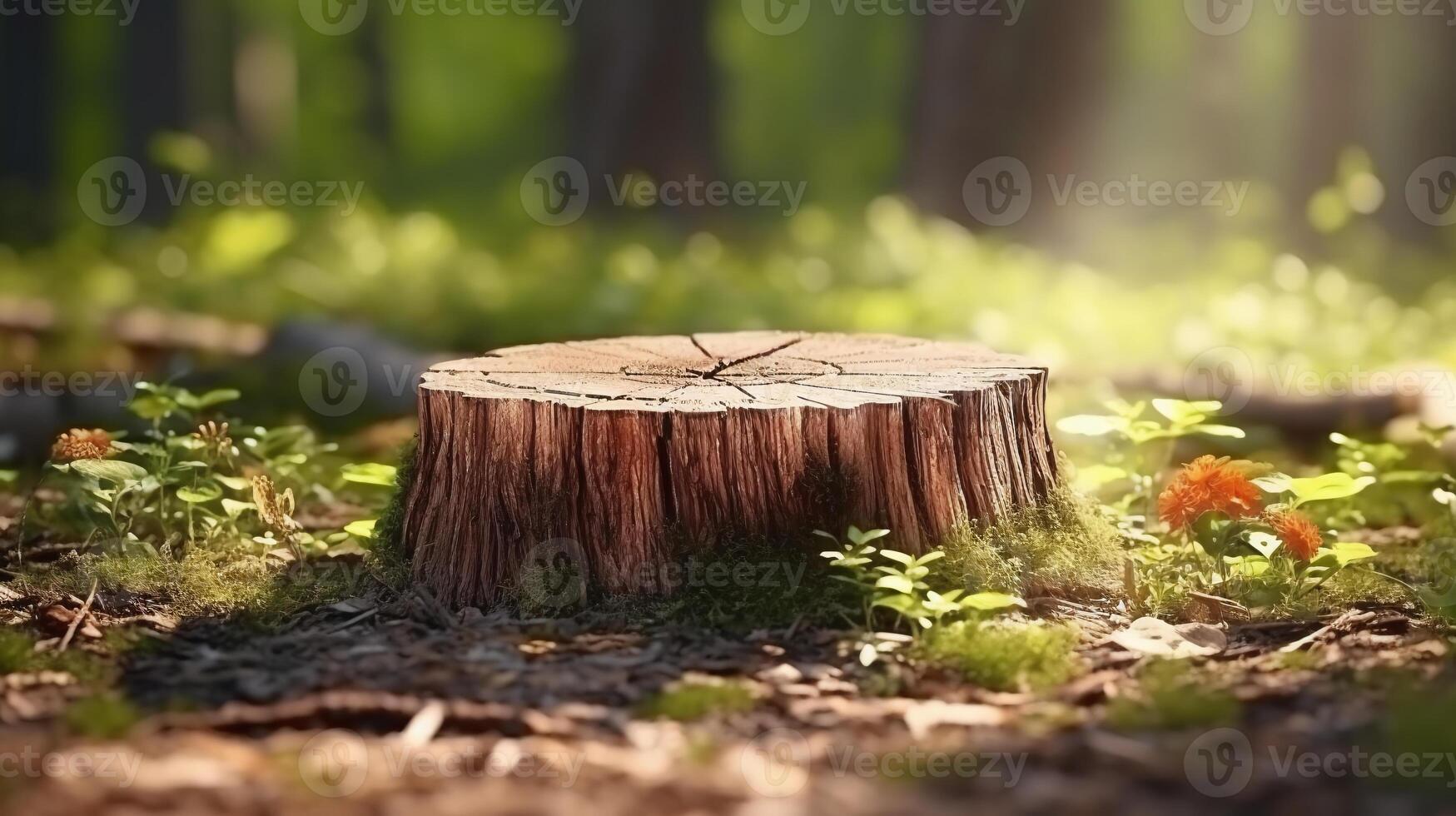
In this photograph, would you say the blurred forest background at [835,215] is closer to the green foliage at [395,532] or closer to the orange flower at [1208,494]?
the orange flower at [1208,494]

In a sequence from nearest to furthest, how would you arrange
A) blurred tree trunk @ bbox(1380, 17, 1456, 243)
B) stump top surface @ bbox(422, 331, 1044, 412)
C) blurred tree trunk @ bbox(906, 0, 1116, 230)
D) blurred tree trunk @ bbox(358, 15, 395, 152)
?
stump top surface @ bbox(422, 331, 1044, 412)
blurred tree trunk @ bbox(906, 0, 1116, 230)
blurred tree trunk @ bbox(1380, 17, 1456, 243)
blurred tree trunk @ bbox(358, 15, 395, 152)

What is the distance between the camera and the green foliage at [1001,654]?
330 centimetres

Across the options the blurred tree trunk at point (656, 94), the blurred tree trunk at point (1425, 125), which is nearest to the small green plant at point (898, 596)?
the blurred tree trunk at point (656, 94)

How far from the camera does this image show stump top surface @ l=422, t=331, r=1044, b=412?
3766 millimetres

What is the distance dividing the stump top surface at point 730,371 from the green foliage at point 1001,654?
A: 26.1 inches

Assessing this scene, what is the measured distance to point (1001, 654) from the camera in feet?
11.0

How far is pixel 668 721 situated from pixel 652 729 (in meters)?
0.08

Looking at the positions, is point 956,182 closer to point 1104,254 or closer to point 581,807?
point 1104,254

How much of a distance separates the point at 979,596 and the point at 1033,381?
96cm

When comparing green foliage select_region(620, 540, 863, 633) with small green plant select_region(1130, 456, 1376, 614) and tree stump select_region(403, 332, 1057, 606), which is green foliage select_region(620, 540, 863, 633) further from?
small green plant select_region(1130, 456, 1376, 614)

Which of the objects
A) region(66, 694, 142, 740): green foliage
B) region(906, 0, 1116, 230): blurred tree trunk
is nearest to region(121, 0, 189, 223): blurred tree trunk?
region(906, 0, 1116, 230): blurred tree trunk

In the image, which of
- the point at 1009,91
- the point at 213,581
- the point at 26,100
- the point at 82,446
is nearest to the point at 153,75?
the point at 26,100

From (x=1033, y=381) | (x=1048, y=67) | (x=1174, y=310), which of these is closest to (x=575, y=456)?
(x=1033, y=381)

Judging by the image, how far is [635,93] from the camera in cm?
1241
